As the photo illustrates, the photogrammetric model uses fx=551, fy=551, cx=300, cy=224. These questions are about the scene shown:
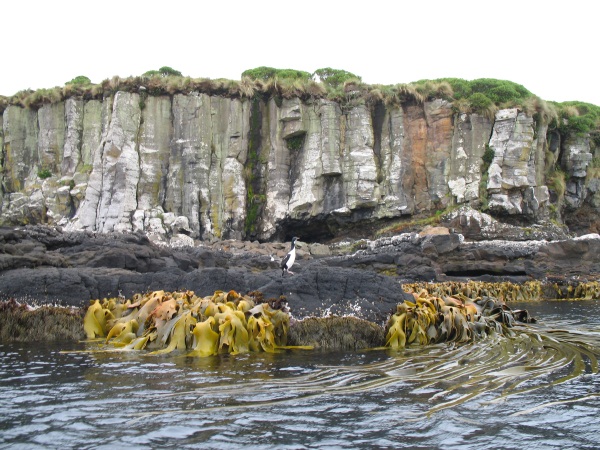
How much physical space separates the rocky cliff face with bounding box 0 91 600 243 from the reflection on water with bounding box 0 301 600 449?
28.7m

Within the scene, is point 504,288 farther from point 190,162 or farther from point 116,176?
point 116,176

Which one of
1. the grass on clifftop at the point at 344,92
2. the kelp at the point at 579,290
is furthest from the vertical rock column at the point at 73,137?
the kelp at the point at 579,290

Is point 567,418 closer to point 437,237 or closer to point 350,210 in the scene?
point 437,237

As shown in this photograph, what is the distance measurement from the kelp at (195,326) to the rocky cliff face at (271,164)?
1013 inches

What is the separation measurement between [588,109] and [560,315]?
121ft

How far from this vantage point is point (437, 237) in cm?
2836

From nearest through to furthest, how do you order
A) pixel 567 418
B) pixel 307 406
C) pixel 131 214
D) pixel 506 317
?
pixel 567 418
pixel 307 406
pixel 506 317
pixel 131 214

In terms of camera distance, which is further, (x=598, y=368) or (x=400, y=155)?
(x=400, y=155)

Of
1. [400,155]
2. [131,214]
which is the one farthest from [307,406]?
[400,155]

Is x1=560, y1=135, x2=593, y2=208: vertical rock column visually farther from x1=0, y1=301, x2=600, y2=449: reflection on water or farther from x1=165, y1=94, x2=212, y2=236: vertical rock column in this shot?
x1=0, y1=301, x2=600, y2=449: reflection on water

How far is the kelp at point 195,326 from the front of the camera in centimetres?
834

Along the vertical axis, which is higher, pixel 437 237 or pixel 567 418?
pixel 437 237

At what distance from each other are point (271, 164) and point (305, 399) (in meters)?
33.9

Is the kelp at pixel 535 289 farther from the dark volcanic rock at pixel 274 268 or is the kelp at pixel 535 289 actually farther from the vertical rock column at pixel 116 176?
the vertical rock column at pixel 116 176
